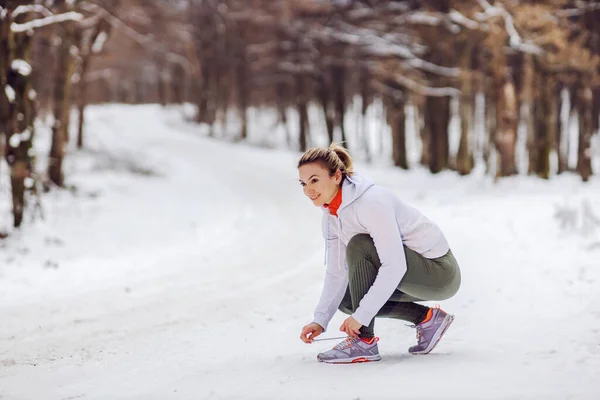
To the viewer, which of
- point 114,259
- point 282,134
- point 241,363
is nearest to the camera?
point 241,363

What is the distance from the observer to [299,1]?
2953 centimetres

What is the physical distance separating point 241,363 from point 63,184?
1152cm

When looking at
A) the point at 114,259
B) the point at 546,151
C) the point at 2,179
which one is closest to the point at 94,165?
the point at 2,179

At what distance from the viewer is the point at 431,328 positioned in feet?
13.4

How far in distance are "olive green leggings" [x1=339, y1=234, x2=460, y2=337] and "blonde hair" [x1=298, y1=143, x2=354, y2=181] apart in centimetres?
41

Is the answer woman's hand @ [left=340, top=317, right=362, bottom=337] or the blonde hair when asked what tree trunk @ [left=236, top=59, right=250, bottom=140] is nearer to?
the blonde hair

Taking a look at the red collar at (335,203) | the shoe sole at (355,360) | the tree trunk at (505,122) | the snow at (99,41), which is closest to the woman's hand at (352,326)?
the shoe sole at (355,360)

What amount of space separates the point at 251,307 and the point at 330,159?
283cm

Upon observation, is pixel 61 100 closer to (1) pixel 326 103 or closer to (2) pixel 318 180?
(2) pixel 318 180

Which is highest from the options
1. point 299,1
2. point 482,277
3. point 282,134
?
point 299,1

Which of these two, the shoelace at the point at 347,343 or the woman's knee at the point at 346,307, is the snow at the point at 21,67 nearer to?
the woman's knee at the point at 346,307

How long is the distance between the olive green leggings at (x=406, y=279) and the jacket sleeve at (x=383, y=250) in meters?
0.10

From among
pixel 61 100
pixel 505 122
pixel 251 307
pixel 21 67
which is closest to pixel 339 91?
pixel 505 122

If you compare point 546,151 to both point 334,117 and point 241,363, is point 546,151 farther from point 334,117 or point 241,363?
point 241,363
